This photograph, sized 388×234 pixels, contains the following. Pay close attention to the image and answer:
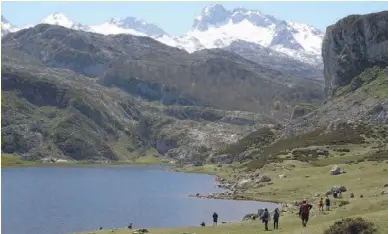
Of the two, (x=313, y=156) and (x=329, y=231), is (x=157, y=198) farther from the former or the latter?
(x=329, y=231)

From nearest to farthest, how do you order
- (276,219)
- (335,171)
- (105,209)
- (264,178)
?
(276,219), (105,209), (335,171), (264,178)

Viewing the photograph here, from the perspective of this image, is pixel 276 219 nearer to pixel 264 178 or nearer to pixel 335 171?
pixel 335 171

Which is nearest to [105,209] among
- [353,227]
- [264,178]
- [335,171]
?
[264,178]

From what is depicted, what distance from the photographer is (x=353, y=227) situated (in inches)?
1806

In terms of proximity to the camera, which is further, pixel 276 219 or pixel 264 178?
pixel 264 178

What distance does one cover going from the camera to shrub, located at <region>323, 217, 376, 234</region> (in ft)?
149

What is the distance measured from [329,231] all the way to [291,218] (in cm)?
2009

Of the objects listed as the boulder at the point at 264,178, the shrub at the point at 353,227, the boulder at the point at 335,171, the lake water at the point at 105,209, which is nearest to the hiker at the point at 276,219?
the shrub at the point at 353,227

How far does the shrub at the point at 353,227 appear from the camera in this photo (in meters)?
45.6

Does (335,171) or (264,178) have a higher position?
(335,171)

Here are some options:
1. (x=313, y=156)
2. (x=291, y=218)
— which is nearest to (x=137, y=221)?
(x=291, y=218)

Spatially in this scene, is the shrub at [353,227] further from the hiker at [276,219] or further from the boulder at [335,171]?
the boulder at [335,171]

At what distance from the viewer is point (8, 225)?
9788cm

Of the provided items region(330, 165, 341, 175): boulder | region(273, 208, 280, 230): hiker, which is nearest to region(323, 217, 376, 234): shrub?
region(273, 208, 280, 230): hiker
